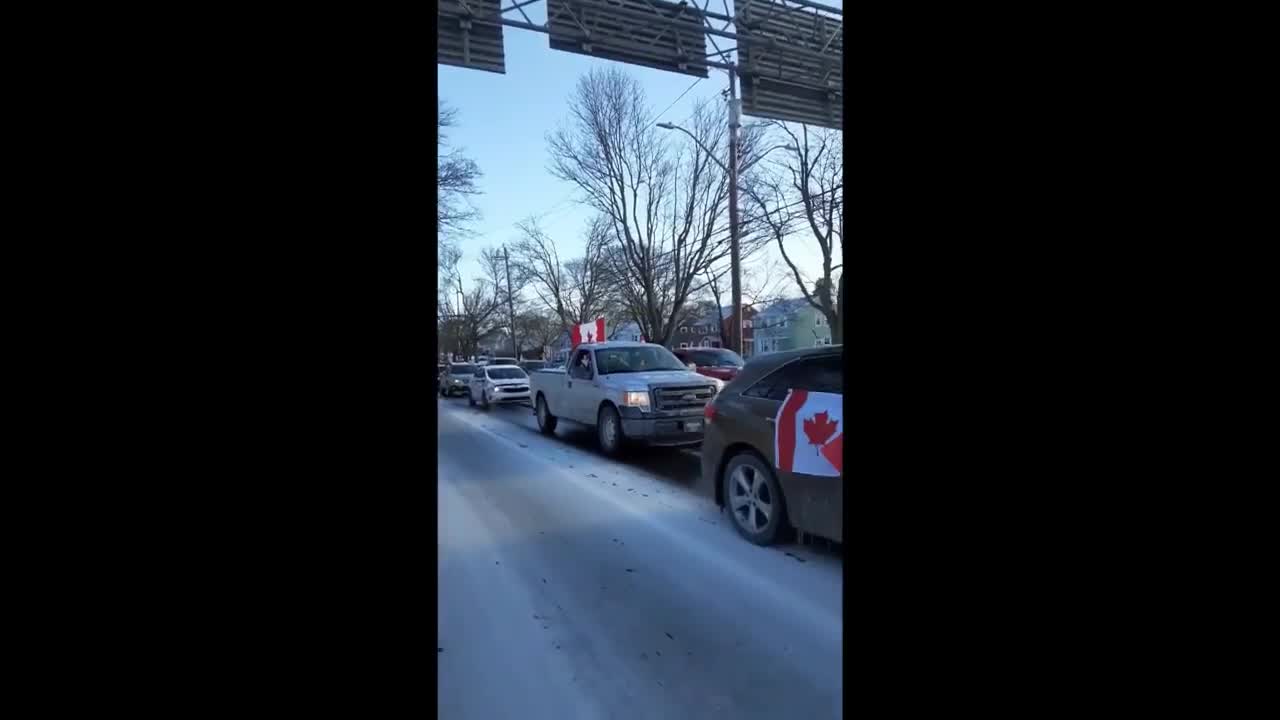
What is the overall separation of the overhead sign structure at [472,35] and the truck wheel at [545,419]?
16.6ft

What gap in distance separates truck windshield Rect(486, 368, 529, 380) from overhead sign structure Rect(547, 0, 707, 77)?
833 cm

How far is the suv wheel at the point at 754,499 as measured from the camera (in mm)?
3998

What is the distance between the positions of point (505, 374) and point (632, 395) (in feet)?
26.1

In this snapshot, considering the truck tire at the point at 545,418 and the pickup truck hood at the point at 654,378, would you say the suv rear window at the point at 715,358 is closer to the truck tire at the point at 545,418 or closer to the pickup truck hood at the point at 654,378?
the truck tire at the point at 545,418

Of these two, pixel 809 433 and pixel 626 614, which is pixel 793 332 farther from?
pixel 626 614

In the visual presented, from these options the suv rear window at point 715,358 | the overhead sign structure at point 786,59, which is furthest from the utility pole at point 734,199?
the overhead sign structure at point 786,59

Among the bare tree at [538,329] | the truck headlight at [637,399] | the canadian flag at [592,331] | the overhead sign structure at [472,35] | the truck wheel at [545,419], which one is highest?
the overhead sign structure at [472,35]

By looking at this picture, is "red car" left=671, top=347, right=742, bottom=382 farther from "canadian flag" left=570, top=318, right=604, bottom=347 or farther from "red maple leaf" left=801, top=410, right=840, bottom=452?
"red maple leaf" left=801, top=410, right=840, bottom=452
